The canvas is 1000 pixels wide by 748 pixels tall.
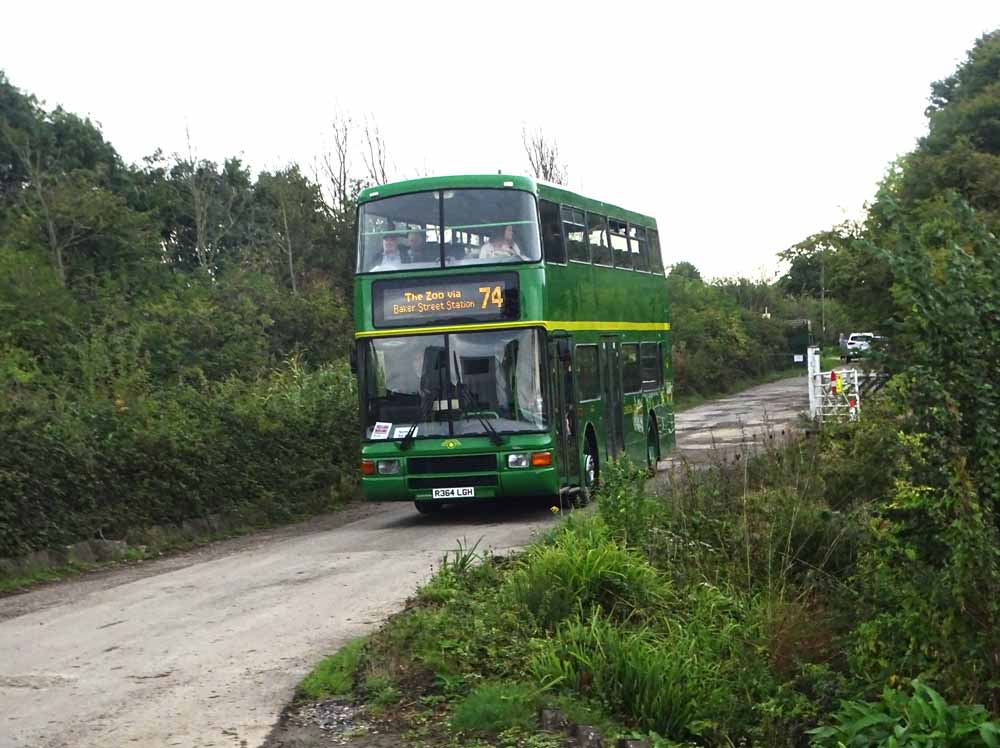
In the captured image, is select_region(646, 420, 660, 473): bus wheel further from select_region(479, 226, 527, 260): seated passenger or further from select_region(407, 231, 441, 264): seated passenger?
select_region(407, 231, 441, 264): seated passenger

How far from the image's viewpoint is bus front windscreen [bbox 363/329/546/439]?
16781 millimetres

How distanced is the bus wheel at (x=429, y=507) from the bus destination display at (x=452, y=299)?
3484 millimetres

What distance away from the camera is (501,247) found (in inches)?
664

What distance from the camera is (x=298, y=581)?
13078 millimetres

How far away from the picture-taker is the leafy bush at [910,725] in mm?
6238

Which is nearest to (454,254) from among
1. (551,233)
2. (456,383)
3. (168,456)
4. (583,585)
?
(551,233)

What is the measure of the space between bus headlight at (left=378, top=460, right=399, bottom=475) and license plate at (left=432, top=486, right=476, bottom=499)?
1.90ft

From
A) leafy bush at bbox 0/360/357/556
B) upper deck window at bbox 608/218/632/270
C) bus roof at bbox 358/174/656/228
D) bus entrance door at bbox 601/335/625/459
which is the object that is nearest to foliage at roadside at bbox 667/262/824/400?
upper deck window at bbox 608/218/632/270

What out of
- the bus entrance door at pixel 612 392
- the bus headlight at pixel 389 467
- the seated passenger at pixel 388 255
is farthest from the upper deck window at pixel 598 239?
the bus headlight at pixel 389 467

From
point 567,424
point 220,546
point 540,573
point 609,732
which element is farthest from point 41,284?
Answer: point 609,732

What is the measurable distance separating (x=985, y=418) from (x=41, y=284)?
2374 centimetres

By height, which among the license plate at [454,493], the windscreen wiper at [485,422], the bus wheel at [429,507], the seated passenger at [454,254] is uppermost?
the seated passenger at [454,254]

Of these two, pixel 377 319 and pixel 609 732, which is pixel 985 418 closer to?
pixel 609 732

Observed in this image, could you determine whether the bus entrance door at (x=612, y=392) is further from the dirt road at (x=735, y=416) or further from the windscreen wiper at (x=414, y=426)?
the windscreen wiper at (x=414, y=426)
